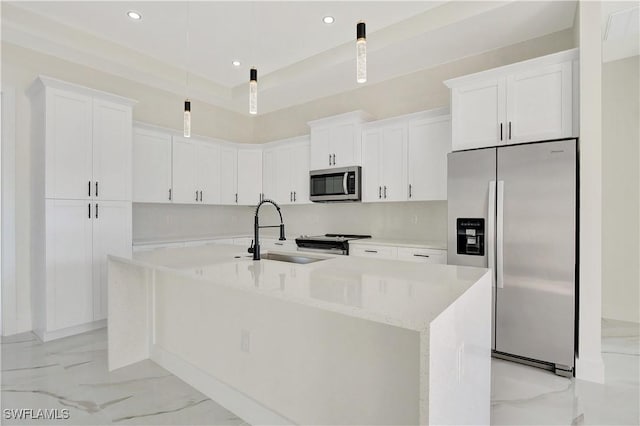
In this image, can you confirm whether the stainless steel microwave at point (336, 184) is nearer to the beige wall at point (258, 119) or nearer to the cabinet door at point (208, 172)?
the beige wall at point (258, 119)

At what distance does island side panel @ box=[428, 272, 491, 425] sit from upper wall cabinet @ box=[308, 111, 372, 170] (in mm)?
2696

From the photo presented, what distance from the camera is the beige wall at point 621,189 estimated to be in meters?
3.44

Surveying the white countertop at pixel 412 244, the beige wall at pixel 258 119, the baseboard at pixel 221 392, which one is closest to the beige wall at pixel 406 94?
the beige wall at pixel 258 119

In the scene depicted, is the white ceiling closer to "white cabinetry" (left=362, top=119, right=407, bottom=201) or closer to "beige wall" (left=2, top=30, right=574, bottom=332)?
"beige wall" (left=2, top=30, right=574, bottom=332)

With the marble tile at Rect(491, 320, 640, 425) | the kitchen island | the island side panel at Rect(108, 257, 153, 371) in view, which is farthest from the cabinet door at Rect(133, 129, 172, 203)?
the marble tile at Rect(491, 320, 640, 425)

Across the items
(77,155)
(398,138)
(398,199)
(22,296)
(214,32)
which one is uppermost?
(214,32)

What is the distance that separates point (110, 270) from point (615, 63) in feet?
17.2

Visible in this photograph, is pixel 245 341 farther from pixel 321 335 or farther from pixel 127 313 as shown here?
pixel 127 313

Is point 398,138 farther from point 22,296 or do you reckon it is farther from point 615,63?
point 22,296

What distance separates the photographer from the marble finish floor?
75.4 inches

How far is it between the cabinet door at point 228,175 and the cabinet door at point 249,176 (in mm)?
64

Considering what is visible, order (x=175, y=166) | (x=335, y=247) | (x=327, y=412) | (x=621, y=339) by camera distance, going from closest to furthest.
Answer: (x=327, y=412) → (x=621, y=339) → (x=335, y=247) → (x=175, y=166)

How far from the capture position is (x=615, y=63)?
3533 millimetres

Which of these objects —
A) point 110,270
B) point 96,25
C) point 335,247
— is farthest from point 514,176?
point 96,25
